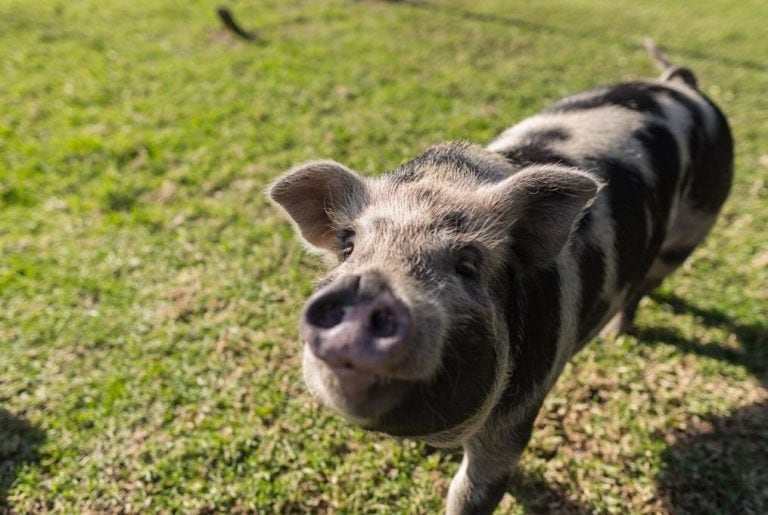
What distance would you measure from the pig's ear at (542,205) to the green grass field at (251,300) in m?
1.91

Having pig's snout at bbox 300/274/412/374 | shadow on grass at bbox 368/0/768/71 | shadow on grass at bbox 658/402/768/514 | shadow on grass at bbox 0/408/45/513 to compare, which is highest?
pig's snout at bbox 300/274/412/374

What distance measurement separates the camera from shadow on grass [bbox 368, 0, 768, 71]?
9.67 m

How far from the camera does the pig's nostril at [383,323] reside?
1681 mm

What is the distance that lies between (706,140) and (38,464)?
5260 millimetres

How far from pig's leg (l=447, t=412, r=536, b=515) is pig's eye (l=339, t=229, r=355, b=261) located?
1.16 metres

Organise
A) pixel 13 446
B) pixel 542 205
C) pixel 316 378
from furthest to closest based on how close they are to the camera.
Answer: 1. pixel 13 446
2. pixel 542 205
3. pixel 316 378

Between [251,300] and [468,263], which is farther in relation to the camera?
[251,300]

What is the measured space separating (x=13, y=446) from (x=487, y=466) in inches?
131

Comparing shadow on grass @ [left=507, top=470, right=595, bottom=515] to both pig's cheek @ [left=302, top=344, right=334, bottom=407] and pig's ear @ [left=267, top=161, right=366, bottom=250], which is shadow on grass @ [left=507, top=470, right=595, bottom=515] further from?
pig's cheek @ [left=302, top=344, right=334, bottom=407]

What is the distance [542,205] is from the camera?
8.17ft

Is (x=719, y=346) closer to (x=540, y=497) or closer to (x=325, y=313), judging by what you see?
(x=540, y=497)

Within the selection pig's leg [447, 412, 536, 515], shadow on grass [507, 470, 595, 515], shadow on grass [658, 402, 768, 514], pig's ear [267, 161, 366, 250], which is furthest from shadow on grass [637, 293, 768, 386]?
pig's ear [267, 161, 366, 250]

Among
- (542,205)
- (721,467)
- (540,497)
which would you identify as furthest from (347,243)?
(721,467)

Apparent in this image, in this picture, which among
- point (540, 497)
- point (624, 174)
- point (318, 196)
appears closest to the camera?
point (318, 196)
